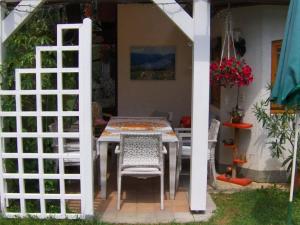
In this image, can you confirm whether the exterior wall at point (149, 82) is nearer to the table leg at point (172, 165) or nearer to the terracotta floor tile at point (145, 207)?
the table leg at point (172, 165)

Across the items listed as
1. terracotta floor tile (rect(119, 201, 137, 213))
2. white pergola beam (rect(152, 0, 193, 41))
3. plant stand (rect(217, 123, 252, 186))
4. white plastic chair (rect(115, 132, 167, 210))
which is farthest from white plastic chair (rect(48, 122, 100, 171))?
plant stand (rect(217, 123, 252, 186))

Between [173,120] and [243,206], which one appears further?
[173,120]

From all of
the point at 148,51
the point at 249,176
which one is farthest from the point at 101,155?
the point at 148,51

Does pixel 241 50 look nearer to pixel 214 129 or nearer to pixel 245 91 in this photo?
pixel 245 91

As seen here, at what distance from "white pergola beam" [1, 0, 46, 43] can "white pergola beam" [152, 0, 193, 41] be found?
134 centimetres

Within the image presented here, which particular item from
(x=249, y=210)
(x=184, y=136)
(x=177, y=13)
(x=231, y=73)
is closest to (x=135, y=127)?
(x=184, y=136)

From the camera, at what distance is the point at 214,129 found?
5.88 metres

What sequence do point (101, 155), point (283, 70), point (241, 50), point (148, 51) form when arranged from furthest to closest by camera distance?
point (148, 51) < point (241, 50) < point (101, 155) < point (283, 70)

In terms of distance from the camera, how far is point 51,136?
14.7 ft

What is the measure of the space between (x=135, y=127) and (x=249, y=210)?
202 centimetres

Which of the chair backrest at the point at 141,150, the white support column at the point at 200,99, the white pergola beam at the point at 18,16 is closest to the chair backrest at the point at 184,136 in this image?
the chair backrest at the point at 141,150

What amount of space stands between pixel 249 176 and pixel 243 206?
1266 mm

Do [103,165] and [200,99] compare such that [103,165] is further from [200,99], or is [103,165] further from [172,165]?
[200,99]

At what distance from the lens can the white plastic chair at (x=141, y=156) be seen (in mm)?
4961
